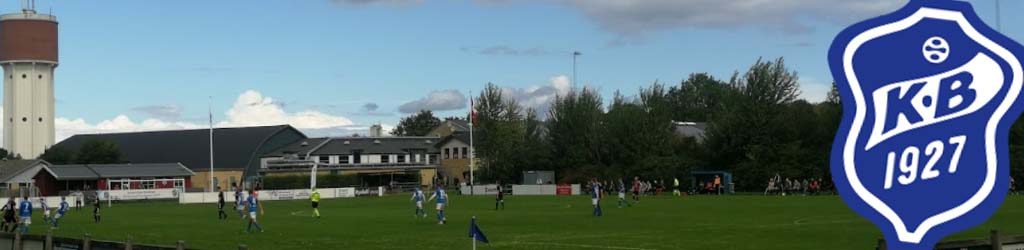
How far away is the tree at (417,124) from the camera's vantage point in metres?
190

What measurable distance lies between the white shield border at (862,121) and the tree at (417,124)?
592 ft

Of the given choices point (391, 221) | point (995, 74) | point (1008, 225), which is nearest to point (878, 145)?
point (995, 74)

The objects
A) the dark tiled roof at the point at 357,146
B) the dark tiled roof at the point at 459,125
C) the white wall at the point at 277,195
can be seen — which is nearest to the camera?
the white wall at the point at 277,195

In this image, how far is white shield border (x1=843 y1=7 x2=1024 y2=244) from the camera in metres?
9.54

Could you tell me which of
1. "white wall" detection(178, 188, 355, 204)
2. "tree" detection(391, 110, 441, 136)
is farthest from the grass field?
"tree" detection(391, 110, 441, 136)

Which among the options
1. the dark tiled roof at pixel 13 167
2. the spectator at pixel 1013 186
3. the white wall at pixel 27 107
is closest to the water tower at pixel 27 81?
the white wall at pixel 27 107

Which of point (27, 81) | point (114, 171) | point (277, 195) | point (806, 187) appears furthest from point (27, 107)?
point (806, 187)

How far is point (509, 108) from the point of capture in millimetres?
114750

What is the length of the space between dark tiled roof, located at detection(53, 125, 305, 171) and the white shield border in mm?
118628

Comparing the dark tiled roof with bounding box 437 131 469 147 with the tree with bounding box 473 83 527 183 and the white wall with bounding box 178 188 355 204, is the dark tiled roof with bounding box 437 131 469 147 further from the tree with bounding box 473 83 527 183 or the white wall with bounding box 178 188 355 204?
the white wall with bounding box 178 188 355 204

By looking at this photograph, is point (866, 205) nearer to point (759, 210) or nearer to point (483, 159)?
point (759, 210)

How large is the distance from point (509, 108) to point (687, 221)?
247 ft

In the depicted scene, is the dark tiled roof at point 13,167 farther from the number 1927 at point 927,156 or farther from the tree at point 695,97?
the number 1927 at point 927,156

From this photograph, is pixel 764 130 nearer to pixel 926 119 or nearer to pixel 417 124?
pixel 926 119
